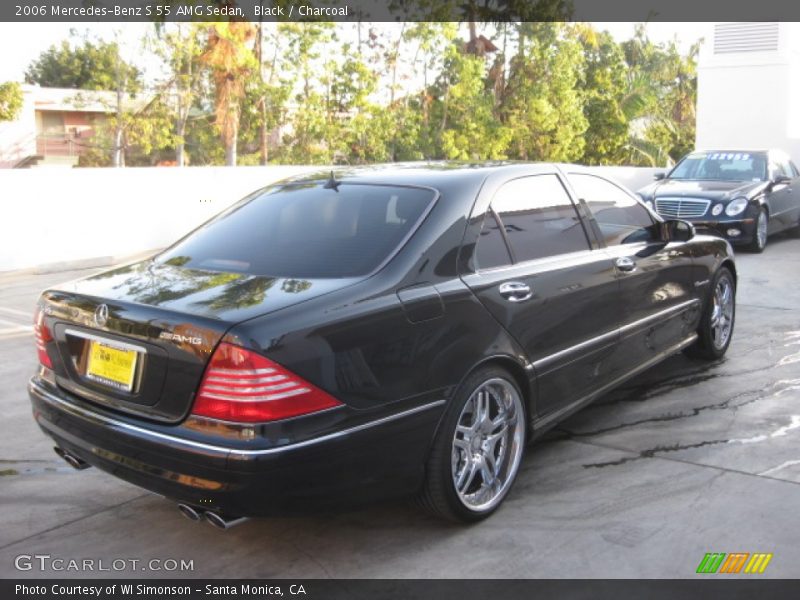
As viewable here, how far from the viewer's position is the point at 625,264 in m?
4.89

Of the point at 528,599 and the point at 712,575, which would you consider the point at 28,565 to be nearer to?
the point at 528,599

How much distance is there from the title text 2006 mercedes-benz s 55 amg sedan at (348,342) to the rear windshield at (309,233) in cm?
1

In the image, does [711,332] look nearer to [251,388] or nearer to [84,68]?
[251,388]

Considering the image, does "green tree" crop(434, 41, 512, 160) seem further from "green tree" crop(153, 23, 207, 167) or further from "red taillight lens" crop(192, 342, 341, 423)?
"red taillight lens" crop(192, 342, 341, 423)

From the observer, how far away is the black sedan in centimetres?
1244

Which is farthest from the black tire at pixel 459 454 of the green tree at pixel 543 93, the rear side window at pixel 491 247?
the green tree at pixel 543 93

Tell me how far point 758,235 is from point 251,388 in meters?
11.5

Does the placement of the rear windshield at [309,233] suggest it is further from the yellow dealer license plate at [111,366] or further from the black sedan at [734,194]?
the black sedan at [734,194]

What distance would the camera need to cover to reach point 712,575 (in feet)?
11.0

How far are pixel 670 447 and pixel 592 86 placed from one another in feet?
86.3

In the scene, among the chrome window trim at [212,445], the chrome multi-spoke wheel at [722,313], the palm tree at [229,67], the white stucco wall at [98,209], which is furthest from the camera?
the palm tree at [229,67]

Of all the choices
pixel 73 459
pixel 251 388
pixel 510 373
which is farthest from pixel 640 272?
pixel 73 459

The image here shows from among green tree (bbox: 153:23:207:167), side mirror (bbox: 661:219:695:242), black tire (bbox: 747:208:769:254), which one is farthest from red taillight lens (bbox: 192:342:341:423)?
green tree (bbox: 153:23:207:167)

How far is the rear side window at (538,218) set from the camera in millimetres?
4191
